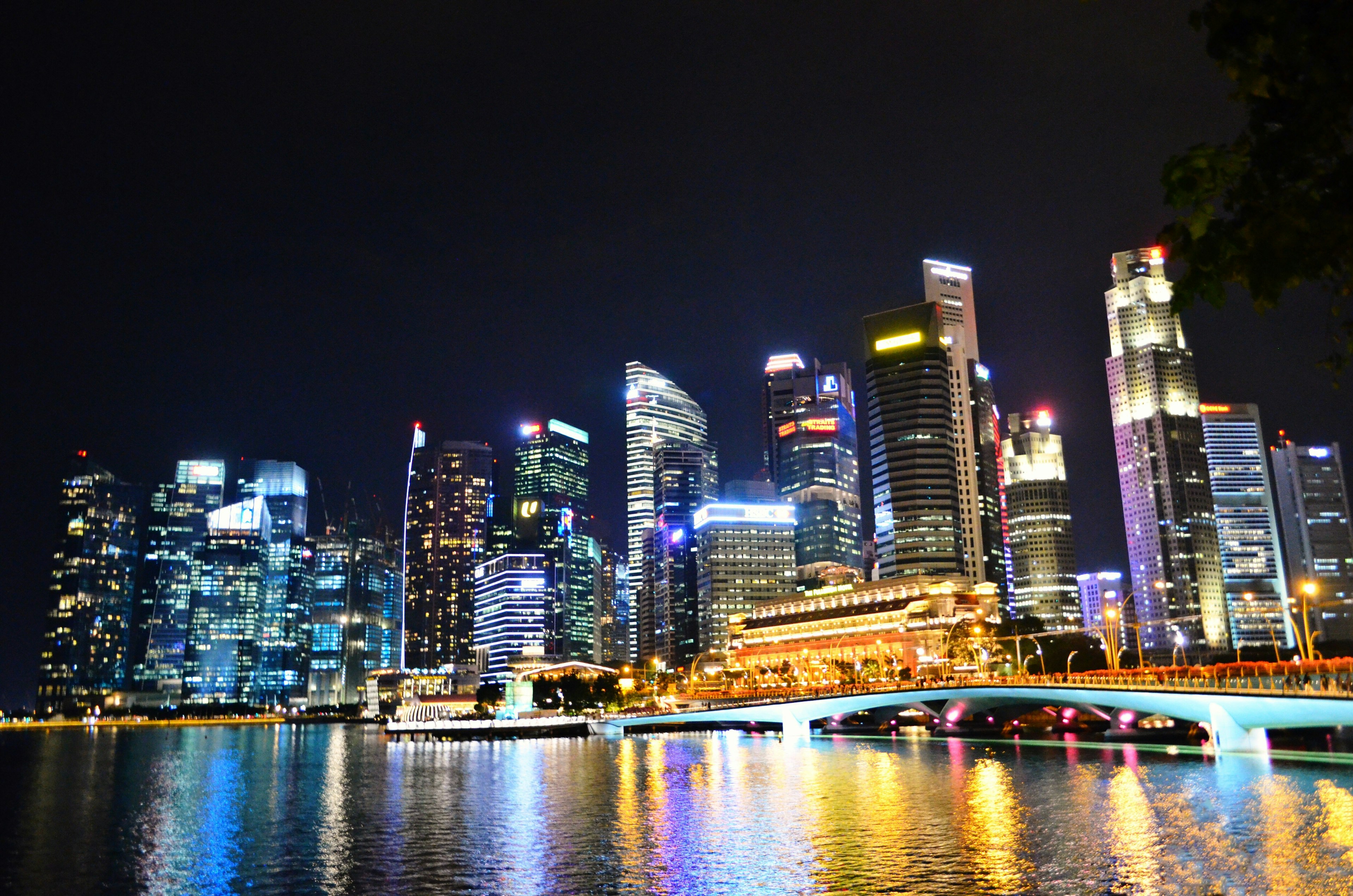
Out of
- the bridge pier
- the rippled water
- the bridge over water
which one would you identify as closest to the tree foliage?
the rippled water

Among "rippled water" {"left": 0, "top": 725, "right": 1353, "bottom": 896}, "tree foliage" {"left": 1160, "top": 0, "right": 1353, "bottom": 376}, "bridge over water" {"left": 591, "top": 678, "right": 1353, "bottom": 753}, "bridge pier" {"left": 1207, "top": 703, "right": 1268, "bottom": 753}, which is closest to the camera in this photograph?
"tree foliage" {"left": 1160, "top": 0, "right": 1353, "bottom": 376}

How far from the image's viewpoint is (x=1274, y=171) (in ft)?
31.1

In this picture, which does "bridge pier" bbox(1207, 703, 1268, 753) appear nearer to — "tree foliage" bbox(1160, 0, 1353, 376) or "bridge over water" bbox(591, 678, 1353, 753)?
"bridge over water" bbox(591, 678, 1353, 753)

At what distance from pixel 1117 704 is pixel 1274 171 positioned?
93.3 metres

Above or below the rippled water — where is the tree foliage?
above

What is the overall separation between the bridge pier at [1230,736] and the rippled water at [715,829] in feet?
9.48

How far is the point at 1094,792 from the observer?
62.2 meters

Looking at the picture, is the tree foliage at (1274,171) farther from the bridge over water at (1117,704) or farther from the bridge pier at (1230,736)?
the bridge pier at (1230,736)

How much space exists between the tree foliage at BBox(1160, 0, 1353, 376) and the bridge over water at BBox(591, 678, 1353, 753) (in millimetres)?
70823

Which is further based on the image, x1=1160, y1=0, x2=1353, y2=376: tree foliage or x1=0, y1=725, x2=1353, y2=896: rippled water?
x1=0, y1=725, x2=1353, y2=896: rippled water

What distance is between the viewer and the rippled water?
3722cm

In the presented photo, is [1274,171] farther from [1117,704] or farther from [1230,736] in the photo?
[1117,704]

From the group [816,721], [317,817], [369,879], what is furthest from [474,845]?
[816,721]

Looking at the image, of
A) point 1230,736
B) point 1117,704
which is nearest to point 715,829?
point 1230,736
